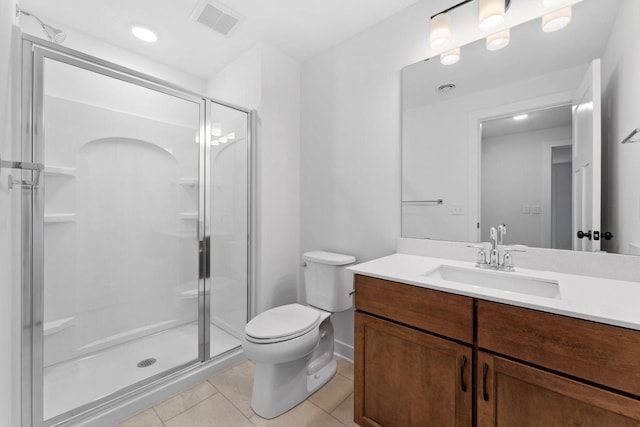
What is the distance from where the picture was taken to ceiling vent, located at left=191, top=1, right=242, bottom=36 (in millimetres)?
1802

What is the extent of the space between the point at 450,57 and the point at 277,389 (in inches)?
83.9

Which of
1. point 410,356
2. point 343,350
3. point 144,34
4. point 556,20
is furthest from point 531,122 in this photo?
point 144,34

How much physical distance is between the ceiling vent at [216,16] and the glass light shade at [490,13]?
1.49 m

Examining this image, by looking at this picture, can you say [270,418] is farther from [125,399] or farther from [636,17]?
[636,17]

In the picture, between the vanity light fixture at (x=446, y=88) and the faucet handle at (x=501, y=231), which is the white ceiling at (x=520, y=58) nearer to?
the vanity light fixture at (x=446, y=88)

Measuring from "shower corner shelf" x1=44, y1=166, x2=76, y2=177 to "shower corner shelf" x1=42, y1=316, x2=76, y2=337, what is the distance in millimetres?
934

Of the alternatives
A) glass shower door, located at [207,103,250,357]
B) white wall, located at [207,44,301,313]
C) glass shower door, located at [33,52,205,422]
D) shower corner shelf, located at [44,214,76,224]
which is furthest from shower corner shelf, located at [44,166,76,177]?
white wall, located at [207,44,301,313]

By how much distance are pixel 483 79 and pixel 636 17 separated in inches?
22.0

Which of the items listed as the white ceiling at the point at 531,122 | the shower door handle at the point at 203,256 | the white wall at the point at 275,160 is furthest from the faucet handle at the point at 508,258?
the shower door handle at the point at 203,256

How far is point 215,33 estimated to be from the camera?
2.07 metres

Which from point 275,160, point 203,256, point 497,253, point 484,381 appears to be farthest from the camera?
point 275,160

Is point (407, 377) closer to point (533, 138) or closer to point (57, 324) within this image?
point (533, 138)

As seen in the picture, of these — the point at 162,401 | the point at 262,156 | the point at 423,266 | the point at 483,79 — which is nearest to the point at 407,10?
the point at 483,79

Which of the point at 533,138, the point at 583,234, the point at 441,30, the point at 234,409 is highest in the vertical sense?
the point at 441,30
